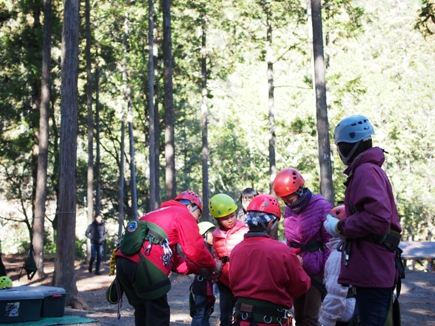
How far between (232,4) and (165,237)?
31441mm

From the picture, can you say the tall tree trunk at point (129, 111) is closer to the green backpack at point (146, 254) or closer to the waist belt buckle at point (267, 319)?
the green backpack at point (146, 254)

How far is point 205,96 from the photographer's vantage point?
39781 mm

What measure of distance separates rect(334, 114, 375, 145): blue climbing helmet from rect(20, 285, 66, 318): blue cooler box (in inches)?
305

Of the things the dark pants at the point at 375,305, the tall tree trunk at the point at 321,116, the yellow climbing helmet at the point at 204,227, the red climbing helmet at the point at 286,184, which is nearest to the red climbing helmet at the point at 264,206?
the red climbing helmet at the point at 286,184

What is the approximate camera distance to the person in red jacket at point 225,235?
8531 millimetres

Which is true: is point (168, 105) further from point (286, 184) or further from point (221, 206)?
point (286, 184)

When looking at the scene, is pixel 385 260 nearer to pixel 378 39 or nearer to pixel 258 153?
pixel 258 153

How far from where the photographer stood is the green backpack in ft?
22.7

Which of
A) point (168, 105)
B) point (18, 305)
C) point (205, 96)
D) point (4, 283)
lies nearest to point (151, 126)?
point (168, 105)

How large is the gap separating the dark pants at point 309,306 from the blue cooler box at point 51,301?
5826 millimetres

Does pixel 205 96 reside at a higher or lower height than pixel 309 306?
higher

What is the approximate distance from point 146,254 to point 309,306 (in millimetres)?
1839

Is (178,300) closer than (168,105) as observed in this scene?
Yes

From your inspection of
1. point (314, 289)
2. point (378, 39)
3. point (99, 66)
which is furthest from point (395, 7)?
point (314, 289)
